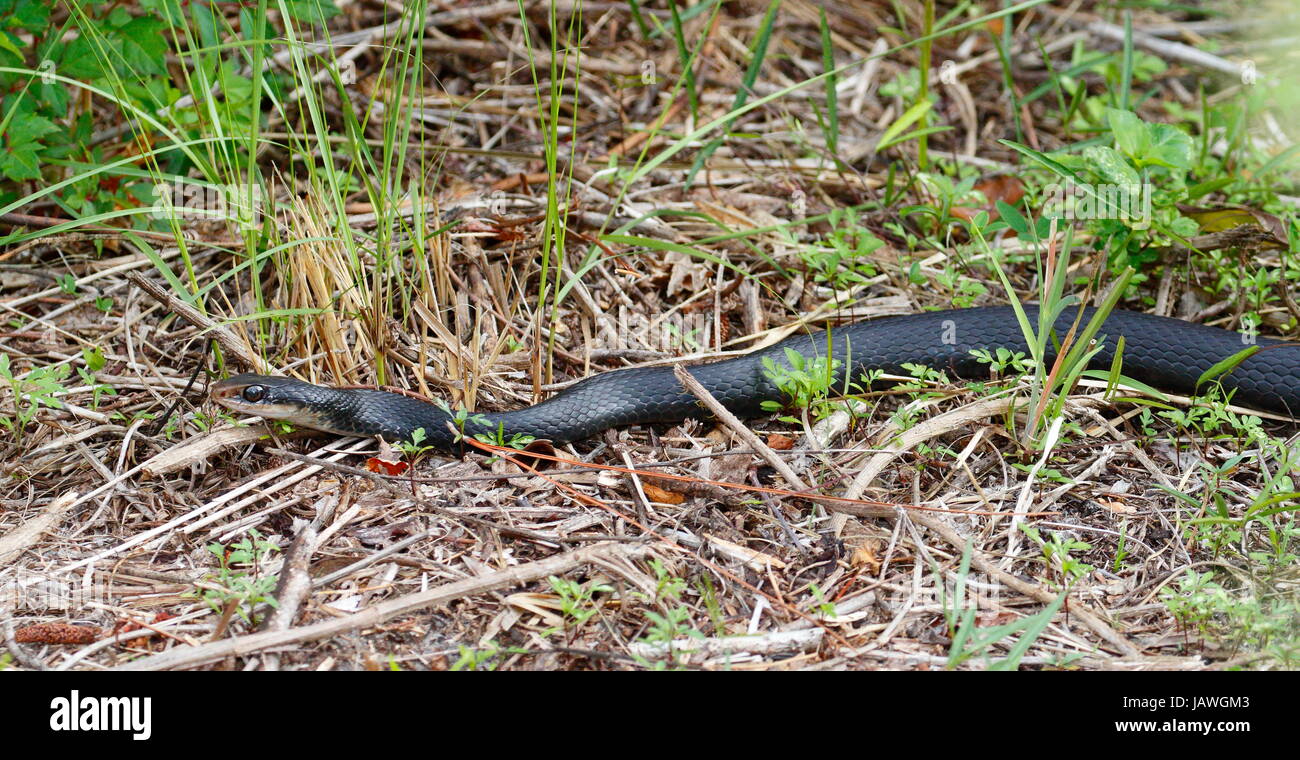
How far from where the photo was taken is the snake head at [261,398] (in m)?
4.25

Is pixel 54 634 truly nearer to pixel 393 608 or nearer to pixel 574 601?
pixel 393 608

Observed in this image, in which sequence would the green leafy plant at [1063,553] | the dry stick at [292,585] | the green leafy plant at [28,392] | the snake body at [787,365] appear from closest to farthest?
the dry stick at [292,585] < the green leafy plant at [1063,553] < the green leafy plant at [28,392] < the snake body at [787,365]

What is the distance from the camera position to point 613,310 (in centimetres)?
530

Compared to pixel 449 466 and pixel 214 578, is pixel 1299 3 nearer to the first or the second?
pixel 449 466

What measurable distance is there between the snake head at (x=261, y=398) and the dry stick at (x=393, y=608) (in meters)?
1.18

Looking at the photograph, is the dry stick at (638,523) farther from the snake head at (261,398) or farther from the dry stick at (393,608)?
the snake head at (261,398)

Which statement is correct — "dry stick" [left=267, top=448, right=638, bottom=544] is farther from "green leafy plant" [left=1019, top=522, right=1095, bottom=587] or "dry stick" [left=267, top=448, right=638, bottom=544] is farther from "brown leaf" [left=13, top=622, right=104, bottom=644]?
"green leafy plant" [left=1019, top=522, right=1095, bottom=587]

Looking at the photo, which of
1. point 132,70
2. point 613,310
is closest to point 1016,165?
point 613,310

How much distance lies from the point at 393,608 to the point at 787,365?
2081 mm

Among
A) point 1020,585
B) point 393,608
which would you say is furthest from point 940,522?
point 393,608

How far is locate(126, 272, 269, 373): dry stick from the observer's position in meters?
4.25

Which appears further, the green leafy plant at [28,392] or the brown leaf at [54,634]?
the green leafy plant at [28,392]

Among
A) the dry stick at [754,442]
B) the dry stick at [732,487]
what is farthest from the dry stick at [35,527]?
the dry stick at [754,442]

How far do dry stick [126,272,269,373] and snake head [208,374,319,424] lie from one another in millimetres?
219
